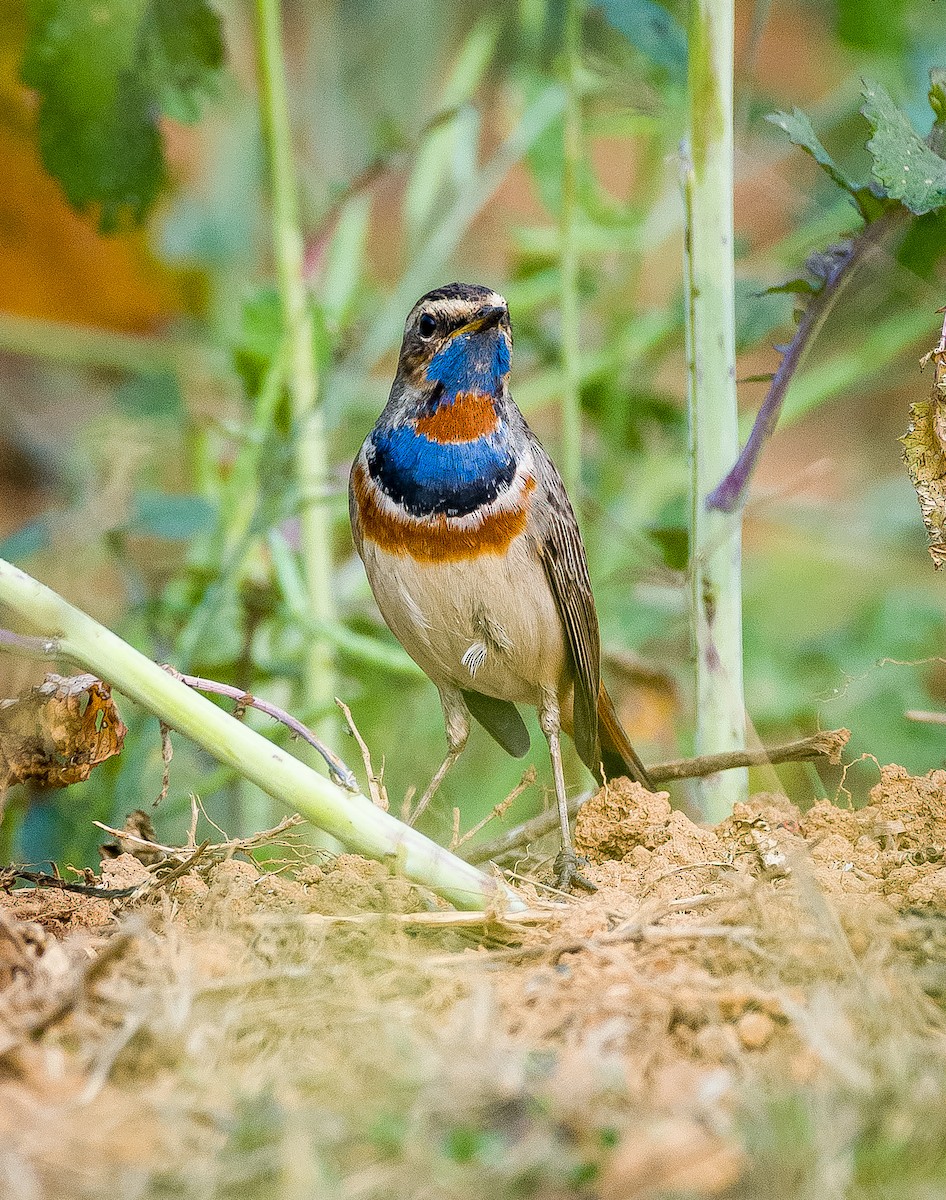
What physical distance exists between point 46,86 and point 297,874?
2.67 m

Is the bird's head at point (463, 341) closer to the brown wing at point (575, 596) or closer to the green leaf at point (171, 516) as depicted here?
the brown wing at point (575, 596)

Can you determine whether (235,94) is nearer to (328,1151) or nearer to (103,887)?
(103,887)

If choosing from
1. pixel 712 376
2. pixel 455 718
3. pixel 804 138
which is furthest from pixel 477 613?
pixel 804 138

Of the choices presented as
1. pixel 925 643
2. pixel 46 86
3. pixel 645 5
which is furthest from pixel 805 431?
pixel 46 86

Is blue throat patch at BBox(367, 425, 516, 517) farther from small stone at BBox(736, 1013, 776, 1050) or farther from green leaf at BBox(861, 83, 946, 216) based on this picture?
small stone at BBox(736, 1013, 776, 1050)

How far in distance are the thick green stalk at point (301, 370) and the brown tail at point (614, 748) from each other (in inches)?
35.4

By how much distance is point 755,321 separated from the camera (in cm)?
398

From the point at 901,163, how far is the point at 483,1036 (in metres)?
2.02

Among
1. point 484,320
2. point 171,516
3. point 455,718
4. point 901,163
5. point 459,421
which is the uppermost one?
point 901,163

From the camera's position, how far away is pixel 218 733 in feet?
8.39

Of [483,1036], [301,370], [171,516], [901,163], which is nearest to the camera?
[483,1036]

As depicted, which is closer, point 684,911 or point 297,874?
point 684,911

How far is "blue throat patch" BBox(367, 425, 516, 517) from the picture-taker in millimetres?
3564

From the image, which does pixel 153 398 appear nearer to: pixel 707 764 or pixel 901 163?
pixel 707 764
